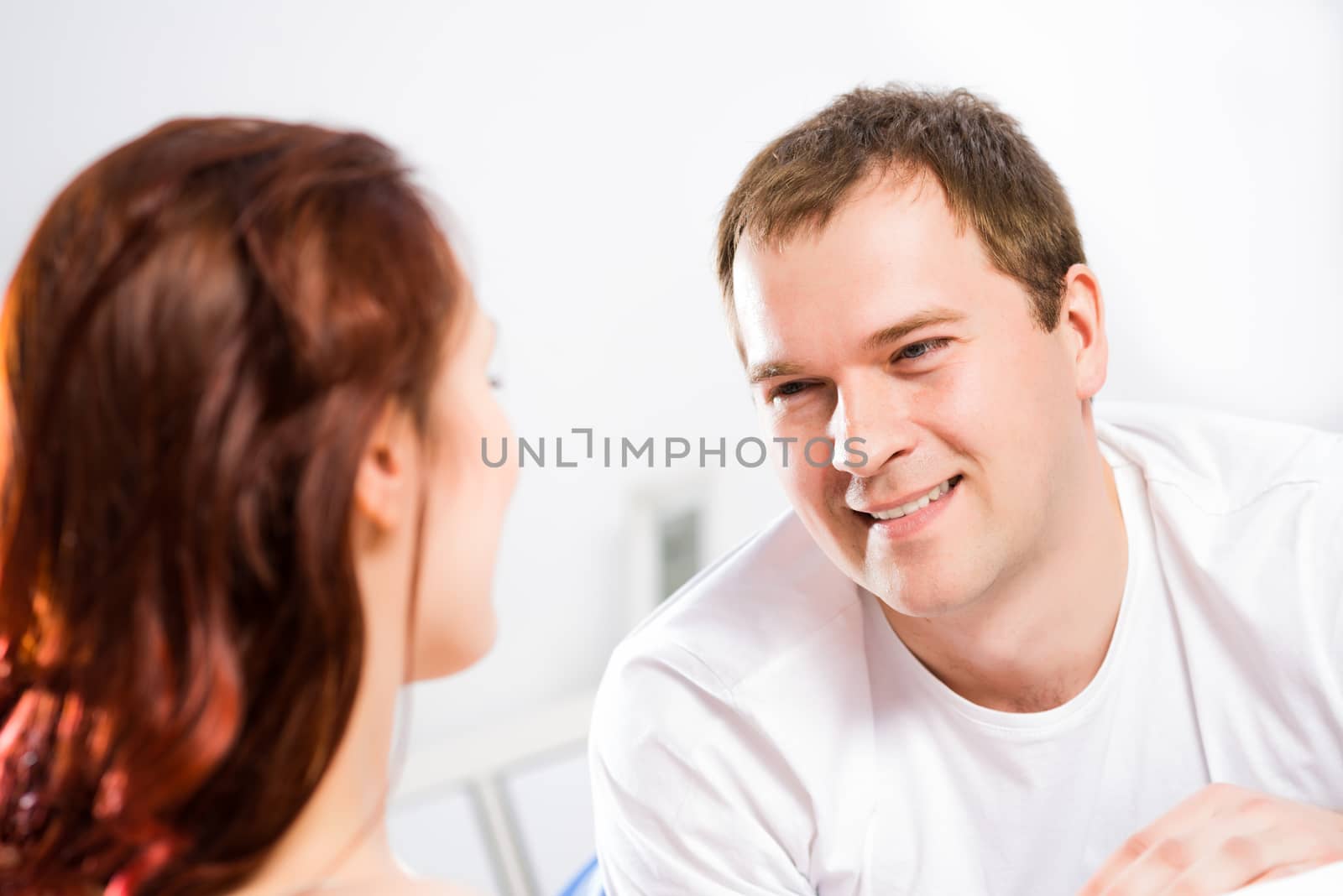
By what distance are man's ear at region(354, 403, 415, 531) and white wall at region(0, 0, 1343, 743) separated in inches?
57.3

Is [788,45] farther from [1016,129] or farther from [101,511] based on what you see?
[101,511]

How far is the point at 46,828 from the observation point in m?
0.84

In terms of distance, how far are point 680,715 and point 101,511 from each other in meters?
0.84

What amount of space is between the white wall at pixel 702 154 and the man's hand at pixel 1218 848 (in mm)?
1324

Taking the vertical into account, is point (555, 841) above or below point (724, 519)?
below

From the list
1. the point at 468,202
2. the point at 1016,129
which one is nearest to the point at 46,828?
the point at 1016,129

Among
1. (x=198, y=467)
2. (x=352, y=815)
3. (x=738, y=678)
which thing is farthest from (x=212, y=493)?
(x=738, y=678)

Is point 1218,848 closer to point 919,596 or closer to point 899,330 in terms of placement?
point 919,596

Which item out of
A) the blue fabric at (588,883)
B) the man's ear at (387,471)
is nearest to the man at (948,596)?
the blue fabric at (588,883)

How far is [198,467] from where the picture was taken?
757mm

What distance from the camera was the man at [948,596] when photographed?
4.48 ft

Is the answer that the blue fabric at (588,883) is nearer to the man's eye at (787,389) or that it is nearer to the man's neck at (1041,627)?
the man's neck at (1041,627)

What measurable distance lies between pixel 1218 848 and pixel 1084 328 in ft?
2.00

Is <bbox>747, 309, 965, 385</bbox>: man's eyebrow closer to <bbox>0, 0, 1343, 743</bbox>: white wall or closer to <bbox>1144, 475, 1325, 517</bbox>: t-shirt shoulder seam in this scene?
<bbox>1144, 475, 1325, 517</bbox>: t-shirt shoulder seam
